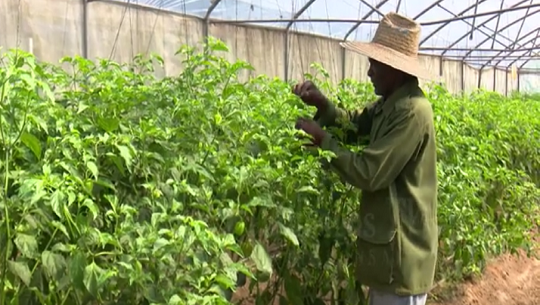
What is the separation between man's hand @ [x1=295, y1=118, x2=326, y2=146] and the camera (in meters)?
2.19

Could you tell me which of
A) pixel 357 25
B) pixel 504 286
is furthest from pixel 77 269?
pixel 357 25

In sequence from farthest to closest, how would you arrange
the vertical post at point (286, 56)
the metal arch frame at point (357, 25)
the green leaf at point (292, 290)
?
the metal arch frame at point (357, 25), the vertical post at point (286, 56), the green leaf at point (292, 290)

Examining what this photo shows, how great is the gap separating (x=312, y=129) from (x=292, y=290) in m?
0.67

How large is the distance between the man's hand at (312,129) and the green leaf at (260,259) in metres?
0.44

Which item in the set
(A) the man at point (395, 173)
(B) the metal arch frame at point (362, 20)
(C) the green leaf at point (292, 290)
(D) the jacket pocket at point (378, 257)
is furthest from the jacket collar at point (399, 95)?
(B) the metal arch frame at point (362, 20)

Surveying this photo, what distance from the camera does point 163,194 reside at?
1.83m

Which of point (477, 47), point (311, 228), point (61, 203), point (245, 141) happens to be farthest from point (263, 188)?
point (477, 47)

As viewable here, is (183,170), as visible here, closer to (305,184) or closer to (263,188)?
(263,188)

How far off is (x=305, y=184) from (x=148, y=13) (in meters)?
6.13

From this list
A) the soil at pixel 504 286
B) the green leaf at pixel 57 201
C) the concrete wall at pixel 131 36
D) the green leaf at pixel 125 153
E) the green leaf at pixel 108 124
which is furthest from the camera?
the concrete wall at pixel 131 36

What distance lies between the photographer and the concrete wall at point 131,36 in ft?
20.8

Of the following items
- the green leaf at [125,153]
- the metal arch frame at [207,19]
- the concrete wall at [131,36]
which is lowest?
the green leaf at [125,153]

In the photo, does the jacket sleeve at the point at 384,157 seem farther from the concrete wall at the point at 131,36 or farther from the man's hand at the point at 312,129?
the concrete wall at the point at 131,36

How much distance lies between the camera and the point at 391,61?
2.14m
